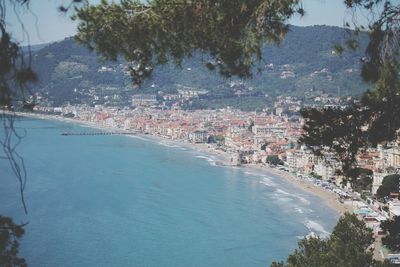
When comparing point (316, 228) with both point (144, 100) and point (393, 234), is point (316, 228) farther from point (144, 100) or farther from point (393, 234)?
point (144, 100)

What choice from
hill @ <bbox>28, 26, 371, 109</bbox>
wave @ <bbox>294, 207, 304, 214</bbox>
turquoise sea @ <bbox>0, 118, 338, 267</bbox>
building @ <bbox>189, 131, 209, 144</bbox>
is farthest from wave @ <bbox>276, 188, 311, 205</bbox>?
hill @ <bbox>28, 26, 371, 109</bbox>

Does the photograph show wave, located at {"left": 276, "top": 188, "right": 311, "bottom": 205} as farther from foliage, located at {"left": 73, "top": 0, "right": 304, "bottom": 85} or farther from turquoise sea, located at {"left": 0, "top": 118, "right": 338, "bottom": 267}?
foliage, located at {"left": 73, "top": 0, "right": 304, "bottom": 85}

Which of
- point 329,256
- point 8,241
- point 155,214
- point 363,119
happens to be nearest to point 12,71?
point 8,241

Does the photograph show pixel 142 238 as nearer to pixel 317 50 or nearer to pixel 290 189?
pixel 290 189

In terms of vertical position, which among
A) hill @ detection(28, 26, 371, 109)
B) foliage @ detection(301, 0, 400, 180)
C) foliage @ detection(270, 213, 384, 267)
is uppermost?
hill @ detection(28, 26, 371, 109)

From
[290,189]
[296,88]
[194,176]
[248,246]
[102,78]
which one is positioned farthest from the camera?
[102,78]

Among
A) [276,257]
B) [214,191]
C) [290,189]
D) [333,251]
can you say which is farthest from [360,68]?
[290,189]

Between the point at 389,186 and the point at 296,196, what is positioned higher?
the point at 389,186
